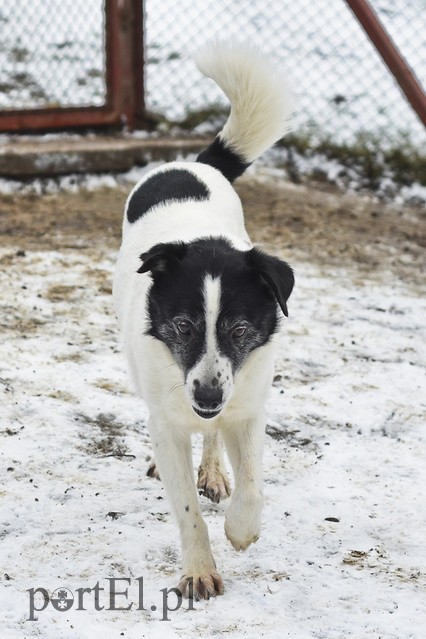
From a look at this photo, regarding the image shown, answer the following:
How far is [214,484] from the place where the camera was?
3498mm

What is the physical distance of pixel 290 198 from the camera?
715 cm

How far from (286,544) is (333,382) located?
4.50 feet

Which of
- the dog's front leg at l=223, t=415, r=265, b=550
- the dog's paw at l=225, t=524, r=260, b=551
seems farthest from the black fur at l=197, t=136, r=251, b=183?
the dog's paw at l=225, t=524, r=260, b=551

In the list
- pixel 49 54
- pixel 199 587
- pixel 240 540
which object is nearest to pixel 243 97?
pixel 240 540

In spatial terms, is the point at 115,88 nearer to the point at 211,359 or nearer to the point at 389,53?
the point at 389,53

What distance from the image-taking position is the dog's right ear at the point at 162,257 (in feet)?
9.29

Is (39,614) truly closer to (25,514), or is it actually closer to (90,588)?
(90,588)

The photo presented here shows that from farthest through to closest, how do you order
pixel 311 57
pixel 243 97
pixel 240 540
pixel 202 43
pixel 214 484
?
pixel 311 57
pixel 202 43
pixel 243 97
pixel 214 484
pixel 240 540

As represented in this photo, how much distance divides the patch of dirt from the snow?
0.82 metres

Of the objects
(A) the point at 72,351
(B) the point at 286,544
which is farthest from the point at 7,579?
(A) the point at 72,351

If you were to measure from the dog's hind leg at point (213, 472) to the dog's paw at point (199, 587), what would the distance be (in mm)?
630

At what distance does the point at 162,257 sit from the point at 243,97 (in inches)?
56.5

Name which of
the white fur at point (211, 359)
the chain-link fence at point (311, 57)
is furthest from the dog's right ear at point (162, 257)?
the chain-link fence at point (311, 57)

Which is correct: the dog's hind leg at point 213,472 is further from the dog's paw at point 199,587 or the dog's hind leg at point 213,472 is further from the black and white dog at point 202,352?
the dog's paw at point 199,587
